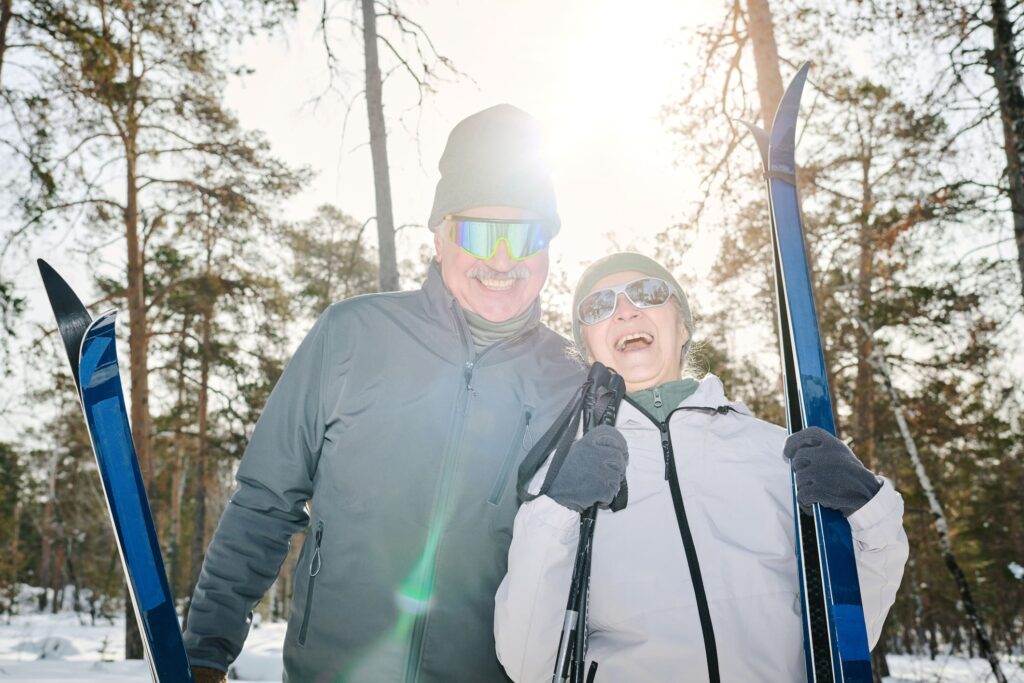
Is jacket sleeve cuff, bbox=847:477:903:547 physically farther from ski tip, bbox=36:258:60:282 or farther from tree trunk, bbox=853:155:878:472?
tree trunk, bbox=853:155:878:472

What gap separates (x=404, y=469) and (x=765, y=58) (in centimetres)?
575

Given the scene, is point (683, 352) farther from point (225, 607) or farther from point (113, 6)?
point (113, 6)

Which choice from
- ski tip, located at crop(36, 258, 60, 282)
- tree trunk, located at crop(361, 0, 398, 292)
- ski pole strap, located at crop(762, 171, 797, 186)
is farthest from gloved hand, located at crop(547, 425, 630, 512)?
tree trunk, located at crop(361, 0, 398, 292)

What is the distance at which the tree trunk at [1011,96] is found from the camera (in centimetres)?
638

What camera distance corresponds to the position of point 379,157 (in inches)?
253

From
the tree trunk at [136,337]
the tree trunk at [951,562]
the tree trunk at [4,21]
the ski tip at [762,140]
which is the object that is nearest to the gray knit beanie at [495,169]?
the ski tip at [762,140]

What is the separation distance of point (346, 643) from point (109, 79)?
881 cm

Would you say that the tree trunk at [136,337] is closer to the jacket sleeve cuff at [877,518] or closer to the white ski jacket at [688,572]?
the white ski jacket at [688,572]

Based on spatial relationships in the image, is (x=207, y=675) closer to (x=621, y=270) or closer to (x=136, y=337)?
(x=621, y=270)

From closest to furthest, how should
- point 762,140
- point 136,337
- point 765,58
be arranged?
point 762,140, point 765,58, point 136,337

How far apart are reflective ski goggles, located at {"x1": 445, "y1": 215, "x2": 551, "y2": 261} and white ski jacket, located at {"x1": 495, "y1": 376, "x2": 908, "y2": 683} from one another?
3.20 feet

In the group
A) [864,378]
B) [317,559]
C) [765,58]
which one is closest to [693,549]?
[317,559]

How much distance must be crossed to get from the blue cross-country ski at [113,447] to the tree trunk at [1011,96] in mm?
8117

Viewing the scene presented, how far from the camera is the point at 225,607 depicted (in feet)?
5.69
